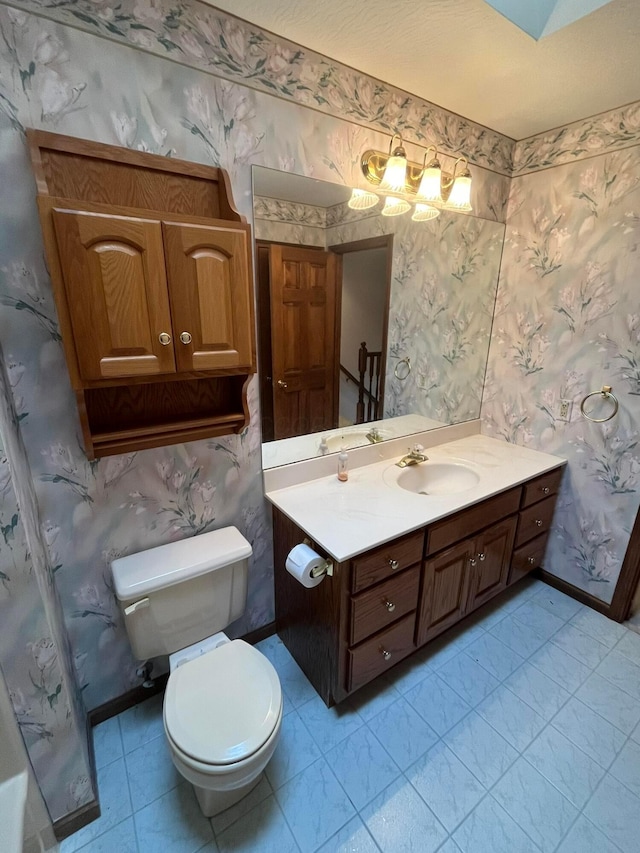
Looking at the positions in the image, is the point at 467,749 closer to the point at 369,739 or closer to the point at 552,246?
the point at 369,739

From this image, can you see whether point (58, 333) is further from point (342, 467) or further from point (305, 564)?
point (342, 467)

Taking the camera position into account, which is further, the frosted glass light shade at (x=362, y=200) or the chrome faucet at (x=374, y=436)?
the chrome faucet at (x=374, y=436)

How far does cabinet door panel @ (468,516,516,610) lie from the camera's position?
169 cm

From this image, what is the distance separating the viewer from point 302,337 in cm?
158

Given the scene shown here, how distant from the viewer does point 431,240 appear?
1.87 m

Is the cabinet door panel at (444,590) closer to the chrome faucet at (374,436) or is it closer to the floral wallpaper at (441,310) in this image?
the chrome faucet at (374,436)

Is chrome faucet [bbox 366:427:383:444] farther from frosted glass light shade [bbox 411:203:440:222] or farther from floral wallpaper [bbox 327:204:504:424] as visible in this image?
frosted glass light shade [bbox 411:203:440:222]

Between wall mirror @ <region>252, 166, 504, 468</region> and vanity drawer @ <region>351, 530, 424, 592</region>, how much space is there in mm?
548

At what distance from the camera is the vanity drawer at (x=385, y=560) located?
1.24 metres

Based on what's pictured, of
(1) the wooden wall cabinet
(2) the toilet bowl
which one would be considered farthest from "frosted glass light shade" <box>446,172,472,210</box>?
(2) the toilet bowl

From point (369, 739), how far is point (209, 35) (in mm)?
2357

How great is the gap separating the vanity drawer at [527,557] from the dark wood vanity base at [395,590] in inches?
1.1

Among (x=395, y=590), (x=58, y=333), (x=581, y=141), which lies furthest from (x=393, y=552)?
(x=581, y=141)

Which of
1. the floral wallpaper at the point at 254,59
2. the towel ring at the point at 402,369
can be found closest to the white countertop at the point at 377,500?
the towel ring at the point at 402,369
